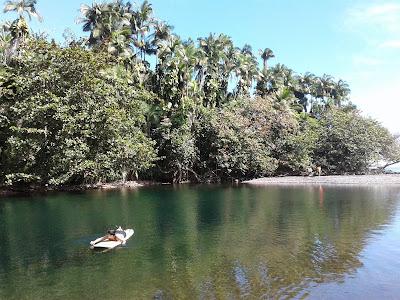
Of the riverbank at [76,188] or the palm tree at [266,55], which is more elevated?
the palm tree at [266,55]

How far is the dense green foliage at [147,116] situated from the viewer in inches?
1629

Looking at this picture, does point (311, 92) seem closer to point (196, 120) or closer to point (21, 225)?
point (196, 120)

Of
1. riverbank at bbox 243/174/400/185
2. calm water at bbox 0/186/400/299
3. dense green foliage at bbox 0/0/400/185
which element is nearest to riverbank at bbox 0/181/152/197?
dense green foliage at bbox 0/0/400/185

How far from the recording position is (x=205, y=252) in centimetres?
1897

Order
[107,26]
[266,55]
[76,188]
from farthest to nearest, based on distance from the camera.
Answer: [266,55] → [107,26] → [76,188]

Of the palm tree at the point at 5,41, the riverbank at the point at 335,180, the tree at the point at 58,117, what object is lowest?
the riverbank at the point at 335,180

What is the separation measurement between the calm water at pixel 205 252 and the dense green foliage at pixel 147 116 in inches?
380

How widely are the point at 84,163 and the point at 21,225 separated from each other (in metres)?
16.6

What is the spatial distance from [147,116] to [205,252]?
40.4 metres

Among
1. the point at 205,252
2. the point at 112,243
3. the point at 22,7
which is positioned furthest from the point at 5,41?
the point at 205,252

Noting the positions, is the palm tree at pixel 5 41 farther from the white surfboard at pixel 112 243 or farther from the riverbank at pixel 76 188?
the white surfboard at pixel 112 243

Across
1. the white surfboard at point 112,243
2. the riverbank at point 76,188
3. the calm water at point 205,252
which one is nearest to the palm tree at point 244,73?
the riverbank at point 76,188

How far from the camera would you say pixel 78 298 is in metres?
13.0

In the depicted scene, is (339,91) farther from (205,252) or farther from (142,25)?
(205,252)
